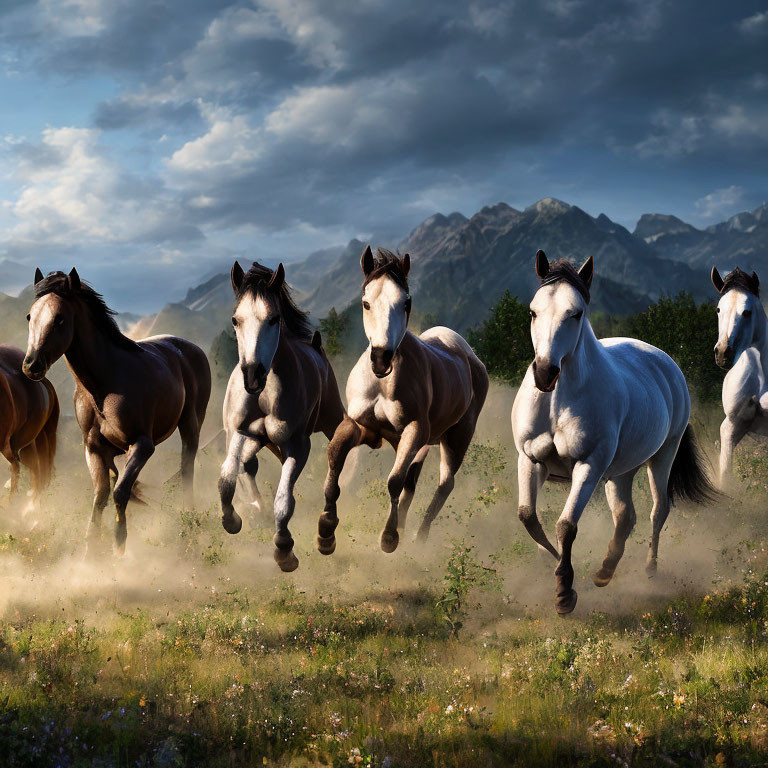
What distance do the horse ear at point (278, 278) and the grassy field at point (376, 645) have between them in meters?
3.45

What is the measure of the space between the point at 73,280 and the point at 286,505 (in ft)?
13.1

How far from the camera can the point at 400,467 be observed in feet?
28.9

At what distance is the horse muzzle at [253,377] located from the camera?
836 centimetres

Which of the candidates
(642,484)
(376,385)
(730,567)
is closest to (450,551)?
(376,385)

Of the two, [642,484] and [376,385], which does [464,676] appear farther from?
[642,484]

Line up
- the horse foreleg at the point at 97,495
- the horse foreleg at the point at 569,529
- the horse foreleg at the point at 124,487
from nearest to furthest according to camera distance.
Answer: the horse foreleg at the point at 569,529
the horse foreleg at the point at 124,487
the horse foreleg at the point at 97,495

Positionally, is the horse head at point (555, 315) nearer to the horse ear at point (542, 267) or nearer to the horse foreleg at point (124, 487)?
the horse ear at point (542, 267)

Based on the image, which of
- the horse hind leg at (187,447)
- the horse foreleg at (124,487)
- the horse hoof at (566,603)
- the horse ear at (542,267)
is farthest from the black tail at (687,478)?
the horse foreleg at (124,487)

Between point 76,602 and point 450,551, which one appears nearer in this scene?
point 76,602

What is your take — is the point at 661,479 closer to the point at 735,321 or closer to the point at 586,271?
the point at 735,321

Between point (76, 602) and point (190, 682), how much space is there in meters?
2.80

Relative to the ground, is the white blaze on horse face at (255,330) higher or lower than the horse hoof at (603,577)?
higher

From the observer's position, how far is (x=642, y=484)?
14375 mm

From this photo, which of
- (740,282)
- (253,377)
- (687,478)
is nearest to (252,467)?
(253,377)
